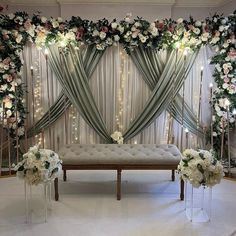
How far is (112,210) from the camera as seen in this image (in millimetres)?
3328

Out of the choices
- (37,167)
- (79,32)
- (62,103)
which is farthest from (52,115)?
(37,167)

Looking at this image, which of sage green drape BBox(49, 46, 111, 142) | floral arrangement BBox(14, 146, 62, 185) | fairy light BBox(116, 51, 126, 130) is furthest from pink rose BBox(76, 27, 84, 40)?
floral arrangement BBox(14, 146, 62, 185)

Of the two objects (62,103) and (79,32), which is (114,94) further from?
(79,32)

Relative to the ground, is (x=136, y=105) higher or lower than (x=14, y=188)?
higher

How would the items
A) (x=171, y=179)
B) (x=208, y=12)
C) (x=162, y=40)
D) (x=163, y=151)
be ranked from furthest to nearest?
(x=208, y=12) < (x=162, y=40) < (x=171, y=179) < (x=163, y=151)

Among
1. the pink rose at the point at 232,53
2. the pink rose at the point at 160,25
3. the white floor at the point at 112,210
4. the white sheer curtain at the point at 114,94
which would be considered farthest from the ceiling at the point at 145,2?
the white floor at the point at 112,210

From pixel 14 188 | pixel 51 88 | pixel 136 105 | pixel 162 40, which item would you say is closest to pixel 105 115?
pixel 136 105

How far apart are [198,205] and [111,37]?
103 inches

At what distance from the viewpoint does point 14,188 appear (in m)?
3.89

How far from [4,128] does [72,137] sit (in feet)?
3.38

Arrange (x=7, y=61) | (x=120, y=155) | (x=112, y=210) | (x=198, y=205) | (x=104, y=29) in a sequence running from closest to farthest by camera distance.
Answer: (x=112, y=210) → (x=198, y=205) → (x=120, y=155) → (x=7, y=61) → (x=104, y=29)

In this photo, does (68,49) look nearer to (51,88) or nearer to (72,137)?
(51,88)

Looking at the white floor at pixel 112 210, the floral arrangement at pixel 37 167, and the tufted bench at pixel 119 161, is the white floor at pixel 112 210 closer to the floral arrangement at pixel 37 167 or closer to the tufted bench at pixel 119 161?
the tufted bench at pixel 119 161

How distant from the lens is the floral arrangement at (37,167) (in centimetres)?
297
